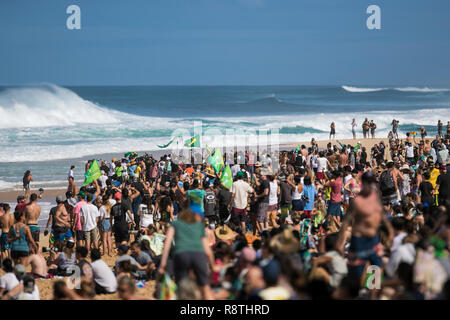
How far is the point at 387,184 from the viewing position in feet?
33.8

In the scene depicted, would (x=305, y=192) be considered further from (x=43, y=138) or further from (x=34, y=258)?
(x=43, y=138)

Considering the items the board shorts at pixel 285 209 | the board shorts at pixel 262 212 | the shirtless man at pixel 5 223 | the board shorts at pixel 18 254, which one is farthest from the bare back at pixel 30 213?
the board shorts at pixel 285 209

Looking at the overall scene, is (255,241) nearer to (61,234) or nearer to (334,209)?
(334,209)

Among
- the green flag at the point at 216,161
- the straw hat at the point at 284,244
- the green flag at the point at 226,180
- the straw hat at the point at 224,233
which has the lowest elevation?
the straw hat at the point at 224,233

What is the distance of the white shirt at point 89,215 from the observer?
9805 mm

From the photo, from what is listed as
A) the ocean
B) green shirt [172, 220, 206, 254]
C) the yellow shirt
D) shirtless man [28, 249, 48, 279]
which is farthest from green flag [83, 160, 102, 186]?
the ocean

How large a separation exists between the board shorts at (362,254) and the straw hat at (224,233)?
314 centimetres

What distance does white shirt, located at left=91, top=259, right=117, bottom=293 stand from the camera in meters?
7.43

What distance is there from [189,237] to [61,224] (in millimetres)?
5273

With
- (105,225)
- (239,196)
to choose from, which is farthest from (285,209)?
(105,225)

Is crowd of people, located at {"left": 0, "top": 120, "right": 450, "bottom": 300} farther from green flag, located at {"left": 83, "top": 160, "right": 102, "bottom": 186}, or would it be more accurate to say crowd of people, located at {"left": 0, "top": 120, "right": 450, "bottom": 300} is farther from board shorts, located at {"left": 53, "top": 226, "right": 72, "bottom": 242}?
green flag, located at {"left": 83, "top": 160, "right": 102, "bottom": 186}

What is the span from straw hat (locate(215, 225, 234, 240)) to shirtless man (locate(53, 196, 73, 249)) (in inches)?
110

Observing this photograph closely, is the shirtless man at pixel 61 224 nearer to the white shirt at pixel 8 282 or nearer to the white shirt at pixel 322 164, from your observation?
the white shirt at pixel 8 282

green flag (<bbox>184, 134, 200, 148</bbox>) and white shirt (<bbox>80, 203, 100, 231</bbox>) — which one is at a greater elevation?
green flag (<bbox>184, 134, 200, 148</bbox>)
